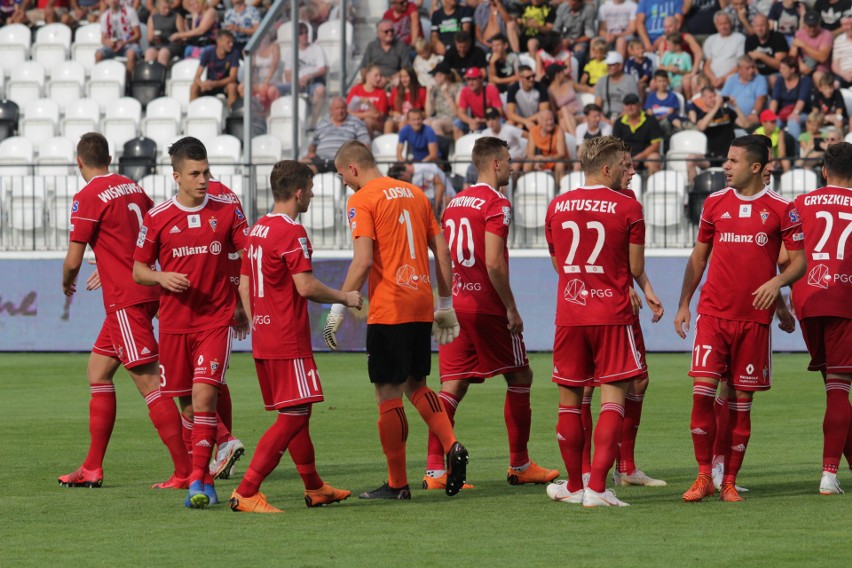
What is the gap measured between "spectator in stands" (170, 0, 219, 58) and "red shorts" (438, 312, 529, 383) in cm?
1605

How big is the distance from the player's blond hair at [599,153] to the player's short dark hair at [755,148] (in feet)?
2.27

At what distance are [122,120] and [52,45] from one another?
3.44m

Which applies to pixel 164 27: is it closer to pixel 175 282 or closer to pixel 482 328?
pixel 482 328

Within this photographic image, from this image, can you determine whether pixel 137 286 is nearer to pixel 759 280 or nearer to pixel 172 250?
pixel 172 250

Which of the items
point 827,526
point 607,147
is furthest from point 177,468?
point 827,526

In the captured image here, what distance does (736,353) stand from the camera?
8312 mm

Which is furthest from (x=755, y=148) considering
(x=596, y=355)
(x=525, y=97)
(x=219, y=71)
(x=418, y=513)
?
(x=219, y=71)

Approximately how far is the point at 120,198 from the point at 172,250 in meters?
1.06

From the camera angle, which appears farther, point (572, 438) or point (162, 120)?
point (162, 120)

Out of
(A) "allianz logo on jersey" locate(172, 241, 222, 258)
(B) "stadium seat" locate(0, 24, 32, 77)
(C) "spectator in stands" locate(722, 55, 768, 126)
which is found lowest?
(A) "allianz logo on jersey" locate(172, 241, 222, 258)

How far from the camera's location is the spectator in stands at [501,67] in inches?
848

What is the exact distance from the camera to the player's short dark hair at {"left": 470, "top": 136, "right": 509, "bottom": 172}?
9.28m

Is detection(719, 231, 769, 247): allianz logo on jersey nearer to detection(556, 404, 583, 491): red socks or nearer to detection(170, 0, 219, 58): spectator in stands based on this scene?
detection(556, 404, 583, 491): red socks

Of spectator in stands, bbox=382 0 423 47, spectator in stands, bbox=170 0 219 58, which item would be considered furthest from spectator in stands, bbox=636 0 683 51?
spectator in stands, bbox=170 0 219 58
